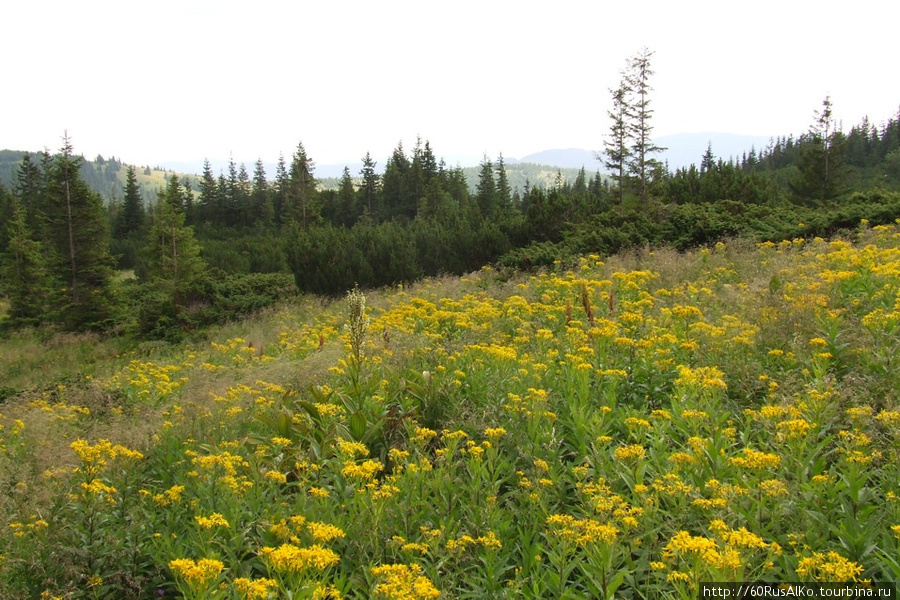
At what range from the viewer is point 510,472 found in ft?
12.1

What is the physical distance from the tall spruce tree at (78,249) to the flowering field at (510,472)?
2237 centimetres

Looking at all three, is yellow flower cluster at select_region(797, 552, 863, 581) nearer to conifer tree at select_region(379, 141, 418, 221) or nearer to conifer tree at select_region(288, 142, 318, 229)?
conifer tree at select_region(288, 142, 318, 229)

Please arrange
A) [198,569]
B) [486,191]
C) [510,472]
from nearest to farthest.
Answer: [198,569], [510,472], [486,191]

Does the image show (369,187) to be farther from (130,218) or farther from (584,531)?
(584,531)

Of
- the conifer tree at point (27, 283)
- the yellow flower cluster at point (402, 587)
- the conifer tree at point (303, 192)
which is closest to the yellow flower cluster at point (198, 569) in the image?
the yellow flower cluster at point (402, 587)

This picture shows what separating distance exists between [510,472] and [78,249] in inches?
1132

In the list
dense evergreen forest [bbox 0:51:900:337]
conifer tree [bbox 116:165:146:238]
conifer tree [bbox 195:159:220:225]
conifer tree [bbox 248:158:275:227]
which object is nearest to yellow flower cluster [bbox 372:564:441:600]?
dense evergreen forest [bbox 0:51:900:337]

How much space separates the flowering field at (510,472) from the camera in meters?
2.53

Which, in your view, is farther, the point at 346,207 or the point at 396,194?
the point at 346,207

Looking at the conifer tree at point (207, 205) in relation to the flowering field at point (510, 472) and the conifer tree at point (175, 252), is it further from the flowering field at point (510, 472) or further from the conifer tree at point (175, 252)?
the flowering field at point (510, 472)

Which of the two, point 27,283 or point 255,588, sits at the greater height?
point 27,283

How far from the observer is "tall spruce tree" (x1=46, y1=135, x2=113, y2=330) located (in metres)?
25.0

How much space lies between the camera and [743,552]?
7.40 ft

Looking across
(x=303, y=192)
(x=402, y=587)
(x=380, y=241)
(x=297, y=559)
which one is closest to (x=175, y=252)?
(x=380, y=241)
